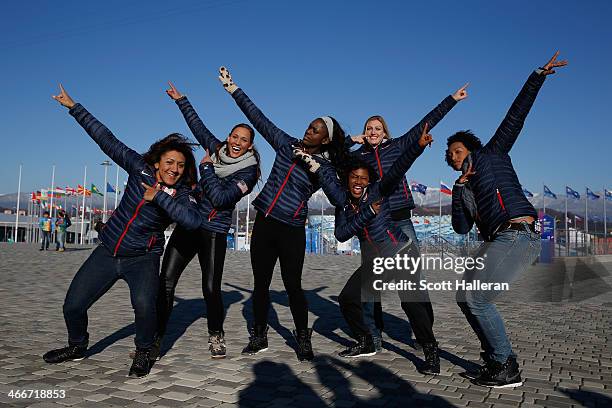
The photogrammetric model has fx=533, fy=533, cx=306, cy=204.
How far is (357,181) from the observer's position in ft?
15.1

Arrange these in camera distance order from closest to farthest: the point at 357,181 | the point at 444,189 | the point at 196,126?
the point at 357,181 < the point at 196,126 < the point at 444,189

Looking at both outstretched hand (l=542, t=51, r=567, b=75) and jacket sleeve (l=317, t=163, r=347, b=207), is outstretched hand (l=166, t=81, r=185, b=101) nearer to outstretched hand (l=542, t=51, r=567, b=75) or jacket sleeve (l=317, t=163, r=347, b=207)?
jacket sleeve (l=317, t=163, r=347, b=207)

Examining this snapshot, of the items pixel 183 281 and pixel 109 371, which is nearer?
pixel 109 371

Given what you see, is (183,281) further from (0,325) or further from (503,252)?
(503,252)

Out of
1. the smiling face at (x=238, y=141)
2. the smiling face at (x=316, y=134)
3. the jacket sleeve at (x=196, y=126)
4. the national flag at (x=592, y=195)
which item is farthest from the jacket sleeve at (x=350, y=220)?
the national flag at (x=592, y=195)

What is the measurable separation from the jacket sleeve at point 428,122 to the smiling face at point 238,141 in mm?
1377

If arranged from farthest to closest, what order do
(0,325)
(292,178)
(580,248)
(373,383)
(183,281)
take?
(580,248)
(183,281)
(0,325)
(292,178)
(373,383)

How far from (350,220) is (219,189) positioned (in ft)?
3.74

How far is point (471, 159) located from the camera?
417 centimetres

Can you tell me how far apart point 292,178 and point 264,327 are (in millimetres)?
1435

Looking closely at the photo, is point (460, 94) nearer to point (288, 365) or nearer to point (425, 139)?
point (425, 139)

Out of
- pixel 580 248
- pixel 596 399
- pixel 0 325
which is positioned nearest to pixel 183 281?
pixel 0 325

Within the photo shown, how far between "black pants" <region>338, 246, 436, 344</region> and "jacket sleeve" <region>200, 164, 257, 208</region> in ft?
4.06

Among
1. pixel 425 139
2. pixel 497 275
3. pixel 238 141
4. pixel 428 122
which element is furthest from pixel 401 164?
pixel 238 141
